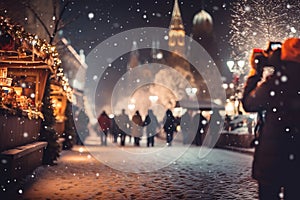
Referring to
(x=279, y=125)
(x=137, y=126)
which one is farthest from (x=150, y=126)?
(x=279, y=125)

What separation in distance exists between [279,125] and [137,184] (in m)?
6.57

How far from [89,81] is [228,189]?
4139 inches

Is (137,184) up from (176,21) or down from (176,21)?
down

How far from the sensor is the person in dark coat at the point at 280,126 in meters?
4.19

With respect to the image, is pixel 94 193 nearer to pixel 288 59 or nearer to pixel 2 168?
pixel 2 168

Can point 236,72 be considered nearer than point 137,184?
No

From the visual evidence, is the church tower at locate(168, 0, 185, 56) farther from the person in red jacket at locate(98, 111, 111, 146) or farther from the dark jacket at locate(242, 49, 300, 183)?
the dark jacket at locate(242, 49, 300, 183)

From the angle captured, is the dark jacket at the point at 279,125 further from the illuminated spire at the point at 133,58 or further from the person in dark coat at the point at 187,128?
the illuminated spire at the point at 133,58

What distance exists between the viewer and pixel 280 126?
424cm

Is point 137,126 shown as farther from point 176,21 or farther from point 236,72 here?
point 176,21

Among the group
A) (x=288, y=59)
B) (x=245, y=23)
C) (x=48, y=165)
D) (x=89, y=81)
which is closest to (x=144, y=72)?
(x=89, y=81)

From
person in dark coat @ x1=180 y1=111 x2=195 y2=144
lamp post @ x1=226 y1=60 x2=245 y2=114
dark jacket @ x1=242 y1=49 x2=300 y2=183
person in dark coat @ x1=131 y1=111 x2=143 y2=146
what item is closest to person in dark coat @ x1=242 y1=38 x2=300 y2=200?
dark jacket @ x1=242 y1=49 x2=300 y2=183

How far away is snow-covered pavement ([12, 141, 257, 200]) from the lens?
28.7 ft

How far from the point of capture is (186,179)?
11.5m
